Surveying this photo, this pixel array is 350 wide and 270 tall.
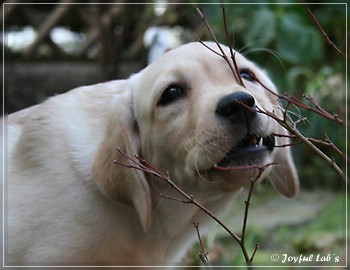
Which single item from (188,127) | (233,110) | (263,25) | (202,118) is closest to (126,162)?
(188,127)

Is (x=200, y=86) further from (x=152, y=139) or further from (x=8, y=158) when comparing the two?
(x=8, y=158)

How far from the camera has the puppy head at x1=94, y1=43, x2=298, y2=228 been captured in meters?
2.15

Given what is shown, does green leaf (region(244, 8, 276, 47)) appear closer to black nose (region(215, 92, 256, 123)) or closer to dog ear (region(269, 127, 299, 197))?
dog ear (region(269, 127, 299, 197))

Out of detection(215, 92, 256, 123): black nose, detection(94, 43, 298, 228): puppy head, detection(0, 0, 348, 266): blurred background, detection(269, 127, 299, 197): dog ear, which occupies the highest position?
detection(215, 92, 256, 123): black nose

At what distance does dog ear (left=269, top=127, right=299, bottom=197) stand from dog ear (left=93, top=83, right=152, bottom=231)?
660 mm

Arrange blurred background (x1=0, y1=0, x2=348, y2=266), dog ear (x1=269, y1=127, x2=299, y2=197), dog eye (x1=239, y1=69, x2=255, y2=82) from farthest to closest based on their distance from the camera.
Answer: blurred background (x1=0, y1=0, x2=348, y2=266) → dog ear (x1=269, y1=127, x2=299, y2=197) → dog eye (x1=239, y1=69, x2=255, y2=82)

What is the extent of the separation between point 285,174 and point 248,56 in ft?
9.04

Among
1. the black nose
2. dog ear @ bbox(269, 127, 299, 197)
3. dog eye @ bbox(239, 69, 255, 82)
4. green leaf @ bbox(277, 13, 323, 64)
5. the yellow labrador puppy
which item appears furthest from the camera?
green leaf @ bbox(277, 13, 323, 64)

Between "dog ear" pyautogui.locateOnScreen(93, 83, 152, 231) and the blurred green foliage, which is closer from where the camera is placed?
"dog ear" pyautogui.locateOnScreen(93, 83, 152, 231)

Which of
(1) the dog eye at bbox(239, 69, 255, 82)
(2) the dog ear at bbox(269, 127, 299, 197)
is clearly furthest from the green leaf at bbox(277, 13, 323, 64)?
(1) the dog eye at bbox(239, 69, 255, 82)

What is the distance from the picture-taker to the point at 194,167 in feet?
7.54

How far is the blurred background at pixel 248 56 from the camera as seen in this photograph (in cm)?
446

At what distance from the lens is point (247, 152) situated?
222 cm

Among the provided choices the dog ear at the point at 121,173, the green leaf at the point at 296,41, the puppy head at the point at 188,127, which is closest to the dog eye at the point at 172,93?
the puppy head at the point at 188,127
